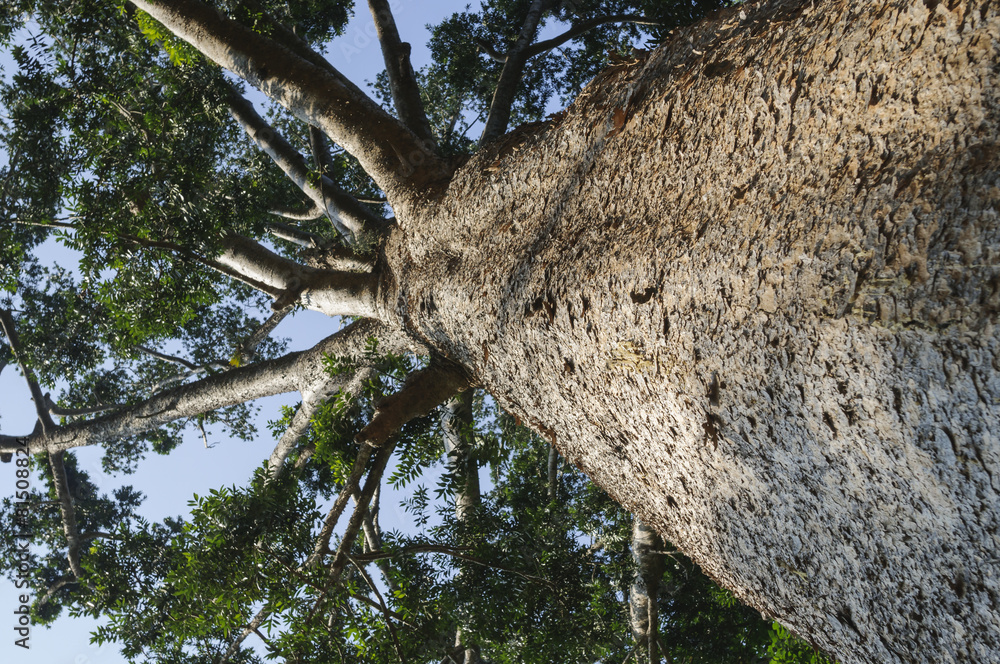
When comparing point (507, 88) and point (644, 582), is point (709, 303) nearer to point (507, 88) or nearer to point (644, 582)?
point (644, 582)

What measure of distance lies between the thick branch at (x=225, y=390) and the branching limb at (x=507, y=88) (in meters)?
2.52

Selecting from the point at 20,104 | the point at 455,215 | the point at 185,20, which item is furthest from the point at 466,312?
the point at 20,104

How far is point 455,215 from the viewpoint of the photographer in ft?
8.87

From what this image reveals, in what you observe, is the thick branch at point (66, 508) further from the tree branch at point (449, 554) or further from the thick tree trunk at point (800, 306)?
the thick tree trunk at point (800, 306)

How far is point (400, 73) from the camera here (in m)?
4.97

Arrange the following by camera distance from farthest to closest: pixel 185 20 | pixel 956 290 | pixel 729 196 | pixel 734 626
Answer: pixel 734 626
pixel 185 20
pixel 729 196
pixel 956 290

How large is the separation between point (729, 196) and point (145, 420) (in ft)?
17.1

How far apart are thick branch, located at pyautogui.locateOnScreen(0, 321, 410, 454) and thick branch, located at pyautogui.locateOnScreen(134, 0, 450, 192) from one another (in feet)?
3.11

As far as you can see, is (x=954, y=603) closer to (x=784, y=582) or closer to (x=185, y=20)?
(x=784, y=582)

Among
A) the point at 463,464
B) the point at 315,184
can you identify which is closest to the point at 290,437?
the point at 463,464

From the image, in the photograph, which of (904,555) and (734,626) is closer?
(904,555)

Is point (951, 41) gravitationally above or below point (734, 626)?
above

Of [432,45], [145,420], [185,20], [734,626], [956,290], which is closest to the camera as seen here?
[956,290]

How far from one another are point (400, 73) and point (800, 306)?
175 inches
